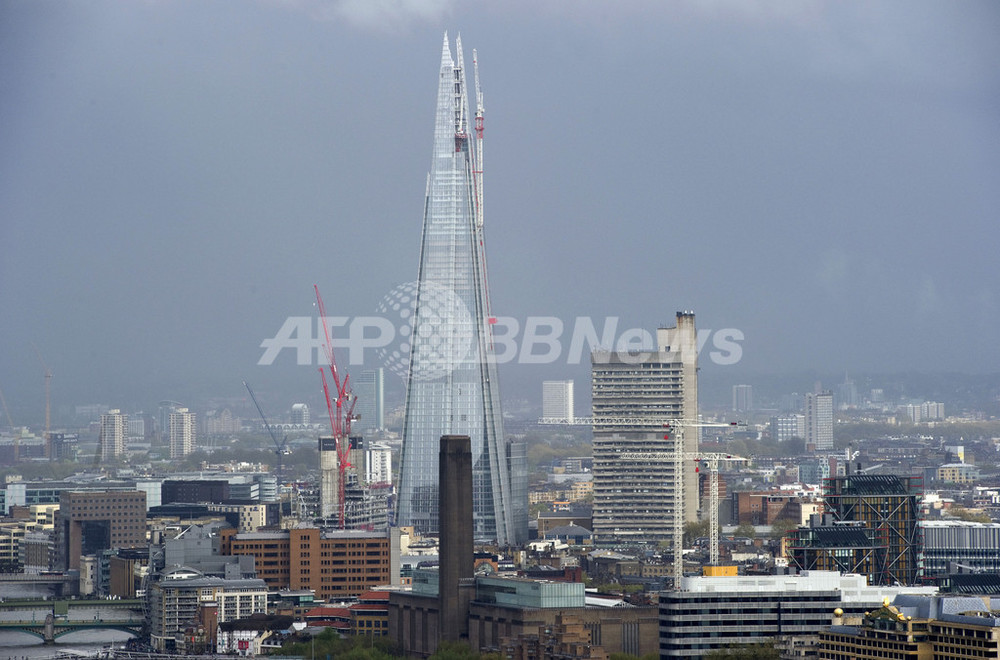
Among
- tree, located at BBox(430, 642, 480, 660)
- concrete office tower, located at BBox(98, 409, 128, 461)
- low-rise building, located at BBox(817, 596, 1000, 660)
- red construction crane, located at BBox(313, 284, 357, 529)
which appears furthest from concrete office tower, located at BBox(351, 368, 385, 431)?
low-rise building, located at BBox(817, 596, 1000, 660)

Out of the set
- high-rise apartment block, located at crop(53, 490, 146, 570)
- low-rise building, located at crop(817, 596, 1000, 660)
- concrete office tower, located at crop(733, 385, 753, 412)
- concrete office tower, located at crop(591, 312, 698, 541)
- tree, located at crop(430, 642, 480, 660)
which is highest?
concrete office tower, located at crop(733, 385, 753, 412)

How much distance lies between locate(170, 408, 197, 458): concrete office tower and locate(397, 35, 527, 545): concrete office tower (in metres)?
40.8

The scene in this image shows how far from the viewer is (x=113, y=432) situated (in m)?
128

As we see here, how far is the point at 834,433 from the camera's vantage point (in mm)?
123250

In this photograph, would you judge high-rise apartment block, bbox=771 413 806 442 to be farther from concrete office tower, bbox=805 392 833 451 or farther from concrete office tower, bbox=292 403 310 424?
concrete office tower, bbox=292 403 310 424

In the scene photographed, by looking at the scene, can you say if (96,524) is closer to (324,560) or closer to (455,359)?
(455,359)

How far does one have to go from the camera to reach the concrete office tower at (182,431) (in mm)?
127812

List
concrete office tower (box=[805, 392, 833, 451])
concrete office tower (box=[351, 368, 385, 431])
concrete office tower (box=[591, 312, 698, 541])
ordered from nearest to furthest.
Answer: concrete office tower (box=[591, 312, 698, 541])
concrete office tower (box=[351, 368, 385, 431])
concrete office tower (box=[805, 392, 833, 451])

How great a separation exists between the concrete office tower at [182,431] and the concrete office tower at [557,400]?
26.9 metres

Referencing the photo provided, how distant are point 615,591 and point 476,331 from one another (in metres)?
24.8

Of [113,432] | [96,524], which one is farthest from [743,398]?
[96,524]

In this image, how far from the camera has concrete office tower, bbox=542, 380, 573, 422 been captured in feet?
336

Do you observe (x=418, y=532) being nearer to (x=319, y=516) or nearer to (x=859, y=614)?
(x=319, y=516)

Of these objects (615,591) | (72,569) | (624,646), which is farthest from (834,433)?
(624,646)
